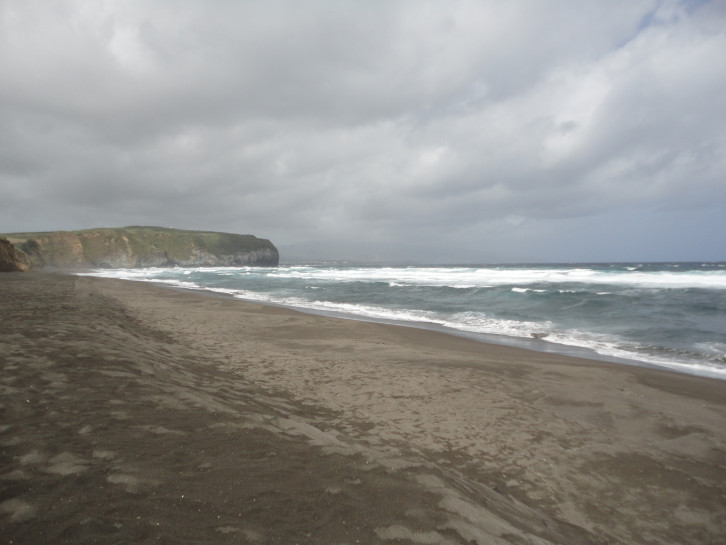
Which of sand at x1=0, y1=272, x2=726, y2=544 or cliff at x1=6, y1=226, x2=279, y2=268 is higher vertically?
cliff at x1=6, y1=226, x2=279, y2=268

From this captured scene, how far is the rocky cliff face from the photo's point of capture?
125 ft

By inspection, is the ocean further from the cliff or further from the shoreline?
the cliff

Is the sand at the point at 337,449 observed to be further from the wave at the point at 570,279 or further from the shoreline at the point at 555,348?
the wave at the point at 570,279

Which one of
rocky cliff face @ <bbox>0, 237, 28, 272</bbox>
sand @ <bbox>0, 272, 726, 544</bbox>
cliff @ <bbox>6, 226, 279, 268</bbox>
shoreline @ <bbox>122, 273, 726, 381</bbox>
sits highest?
cliff @ <bbox>6, 226, 279, 268</bbox>

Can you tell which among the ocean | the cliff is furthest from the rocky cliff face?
the cliff

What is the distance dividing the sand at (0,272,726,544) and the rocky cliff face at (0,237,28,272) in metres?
41.4

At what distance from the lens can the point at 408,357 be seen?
9.72 meters

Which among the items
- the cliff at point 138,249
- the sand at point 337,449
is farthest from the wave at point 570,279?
the cliff at point 138,249

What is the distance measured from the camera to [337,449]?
13.0 ft

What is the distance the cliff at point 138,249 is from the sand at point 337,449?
8887 cm

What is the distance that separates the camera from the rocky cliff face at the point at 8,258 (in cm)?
3800

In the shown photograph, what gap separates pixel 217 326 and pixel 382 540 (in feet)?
38.7

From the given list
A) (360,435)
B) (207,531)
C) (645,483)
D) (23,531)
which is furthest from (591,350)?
(23,531)

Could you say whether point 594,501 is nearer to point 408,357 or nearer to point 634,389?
point 634,389
